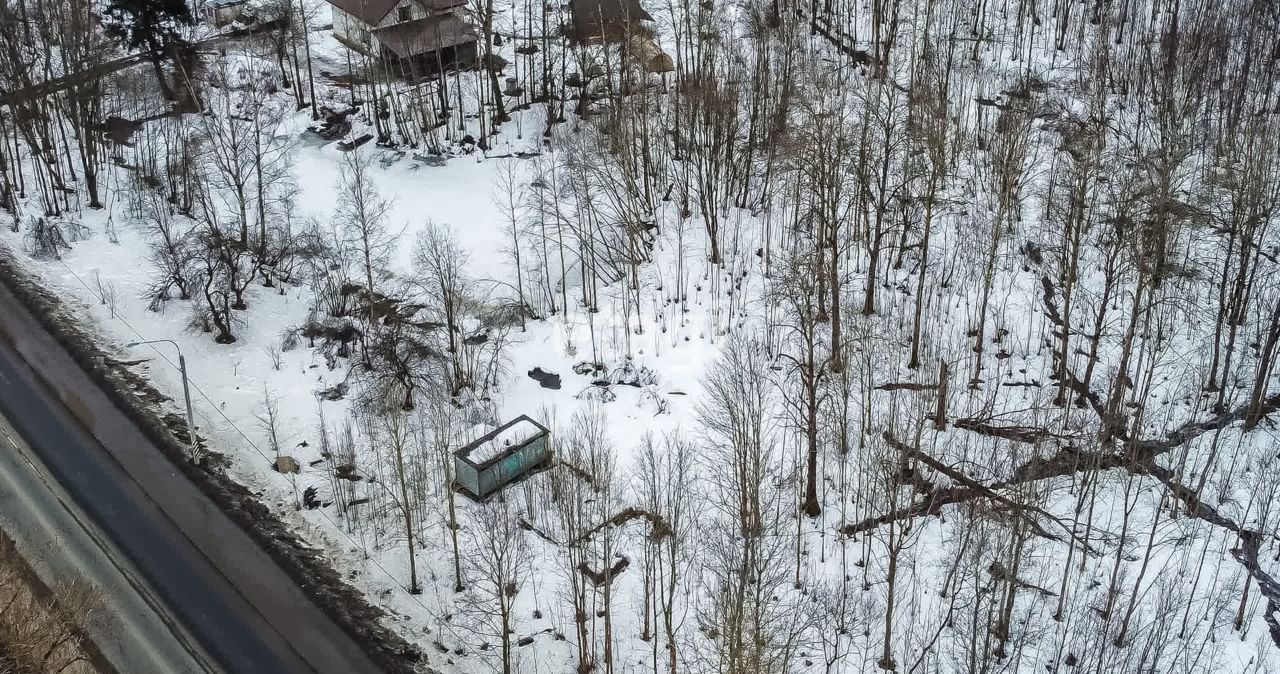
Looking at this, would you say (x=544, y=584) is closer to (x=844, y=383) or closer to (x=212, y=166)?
(x=844, y=383)

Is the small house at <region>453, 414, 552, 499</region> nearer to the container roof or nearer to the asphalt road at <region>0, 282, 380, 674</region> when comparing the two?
the container roof

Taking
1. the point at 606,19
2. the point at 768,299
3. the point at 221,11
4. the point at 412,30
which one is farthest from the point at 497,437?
the point at 221,11

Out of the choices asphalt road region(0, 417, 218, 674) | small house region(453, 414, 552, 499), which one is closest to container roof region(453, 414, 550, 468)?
small house region(453, 414, 552, 499)

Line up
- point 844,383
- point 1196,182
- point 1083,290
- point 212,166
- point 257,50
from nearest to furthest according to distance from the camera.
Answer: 1. point 844,383
2. point 1083,290
3. point 1196,182
4. point 212,166
5. point 257,50

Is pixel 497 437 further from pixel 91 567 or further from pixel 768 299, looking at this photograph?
pixel 91 567

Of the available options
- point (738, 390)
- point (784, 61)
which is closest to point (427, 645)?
point (738, 390)

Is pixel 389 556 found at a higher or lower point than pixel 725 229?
lower

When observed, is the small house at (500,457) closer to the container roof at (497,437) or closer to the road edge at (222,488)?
the container roof at (497,437)
